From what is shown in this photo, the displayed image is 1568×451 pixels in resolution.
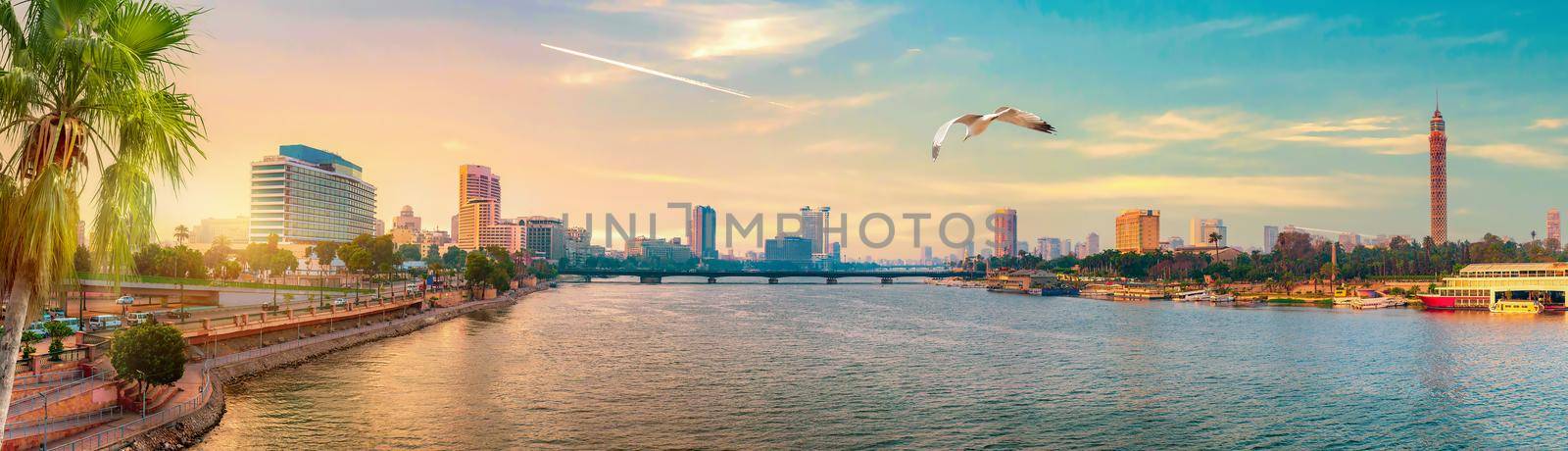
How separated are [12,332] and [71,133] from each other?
2352mm

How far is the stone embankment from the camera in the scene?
A: 3428 centimetres

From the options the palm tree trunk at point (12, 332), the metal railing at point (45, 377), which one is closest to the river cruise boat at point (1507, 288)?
the metal railing at point (45, 377)

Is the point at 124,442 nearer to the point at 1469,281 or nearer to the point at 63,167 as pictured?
the point at 63,167

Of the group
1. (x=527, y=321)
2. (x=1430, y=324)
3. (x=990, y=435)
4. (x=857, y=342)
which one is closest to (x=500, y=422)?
(x=990, y=435)

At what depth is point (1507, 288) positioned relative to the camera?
132 metres

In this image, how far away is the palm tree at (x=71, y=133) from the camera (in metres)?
9.50

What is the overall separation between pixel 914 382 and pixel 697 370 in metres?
15.4

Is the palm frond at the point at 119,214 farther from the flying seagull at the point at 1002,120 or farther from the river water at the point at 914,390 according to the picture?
the river water at the point at 914,390

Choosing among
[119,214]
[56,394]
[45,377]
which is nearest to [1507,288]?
[119,214]

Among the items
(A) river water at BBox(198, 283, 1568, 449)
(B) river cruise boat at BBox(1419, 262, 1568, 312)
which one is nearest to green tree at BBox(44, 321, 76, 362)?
(A) river water at BBox(198, 283, 1568, 449)

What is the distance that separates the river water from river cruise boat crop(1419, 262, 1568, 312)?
46.4m

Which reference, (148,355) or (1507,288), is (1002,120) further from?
(1507,288)

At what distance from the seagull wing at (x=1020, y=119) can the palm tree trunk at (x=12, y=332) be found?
16.0 meters

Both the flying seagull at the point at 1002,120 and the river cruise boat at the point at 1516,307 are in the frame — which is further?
the river cruise boat at the point at 1516,307
